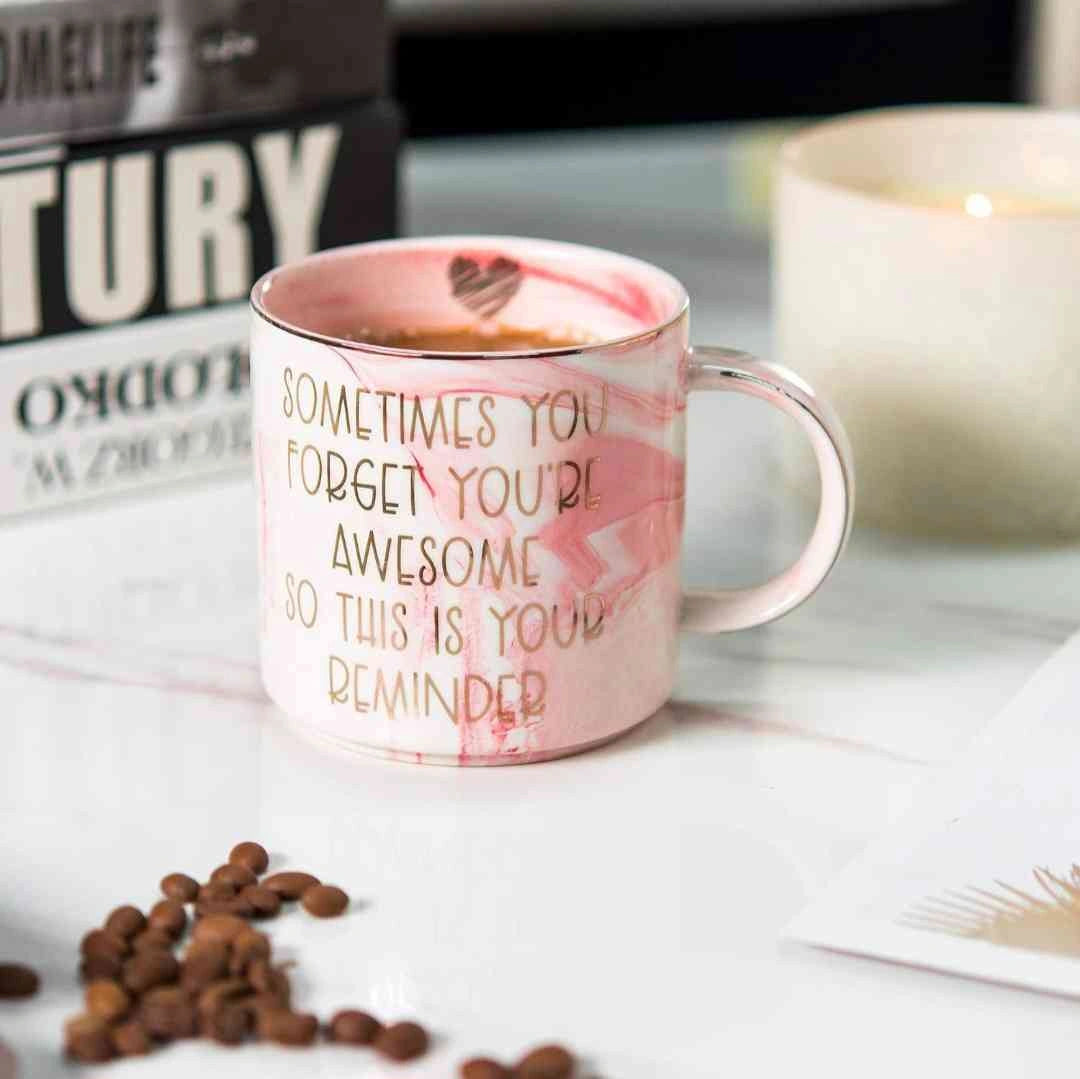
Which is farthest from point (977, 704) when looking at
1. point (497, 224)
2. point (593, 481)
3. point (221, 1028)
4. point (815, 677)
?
point (497, 224)

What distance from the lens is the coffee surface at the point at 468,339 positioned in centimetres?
54

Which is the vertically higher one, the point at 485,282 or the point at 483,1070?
the point at 485,282

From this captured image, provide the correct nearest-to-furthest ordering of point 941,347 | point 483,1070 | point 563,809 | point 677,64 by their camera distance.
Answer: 1. point 483,1070
2. point 563,809
3. point 941,347
4. point 677,64

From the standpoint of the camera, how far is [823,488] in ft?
1.68

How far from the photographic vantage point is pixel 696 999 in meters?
0.40

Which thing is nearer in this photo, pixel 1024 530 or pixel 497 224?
pixel 1024 530

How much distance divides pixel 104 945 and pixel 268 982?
4 centimetres

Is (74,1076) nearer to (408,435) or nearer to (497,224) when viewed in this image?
(408,435)

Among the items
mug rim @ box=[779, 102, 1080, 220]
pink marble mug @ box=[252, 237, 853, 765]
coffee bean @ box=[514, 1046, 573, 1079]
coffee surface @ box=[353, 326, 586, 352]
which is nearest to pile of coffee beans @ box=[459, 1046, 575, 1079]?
coffee bean @ box=[514, 1046, 573, 1079]

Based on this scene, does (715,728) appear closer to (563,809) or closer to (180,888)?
(563,809)

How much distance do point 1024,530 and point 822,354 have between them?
92mm

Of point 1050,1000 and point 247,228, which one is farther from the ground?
point 247,228

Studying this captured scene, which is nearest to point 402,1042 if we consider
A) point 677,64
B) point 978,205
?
point 978,205

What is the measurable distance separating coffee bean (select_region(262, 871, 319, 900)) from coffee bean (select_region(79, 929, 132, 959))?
0.13 feet
